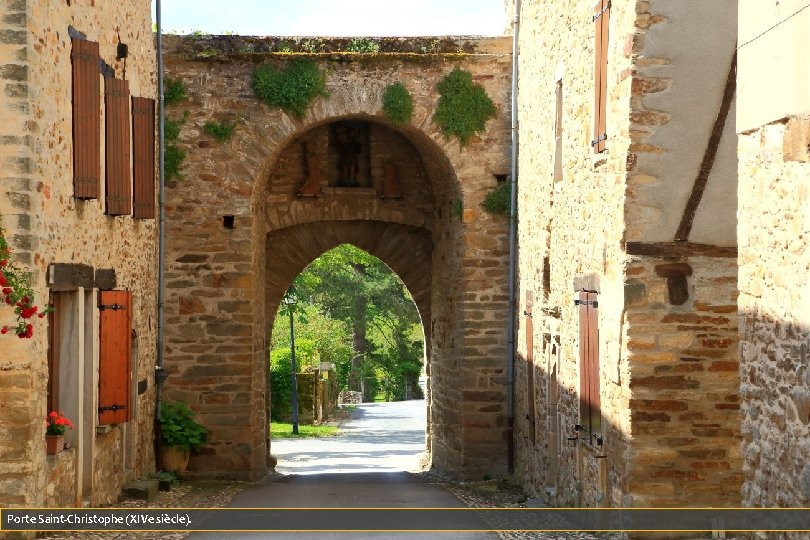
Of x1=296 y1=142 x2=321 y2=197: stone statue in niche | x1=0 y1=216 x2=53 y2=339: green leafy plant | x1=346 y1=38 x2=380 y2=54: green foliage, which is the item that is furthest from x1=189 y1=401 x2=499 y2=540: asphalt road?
x1=346 y1=38 x2=380 y2=54: green foliage

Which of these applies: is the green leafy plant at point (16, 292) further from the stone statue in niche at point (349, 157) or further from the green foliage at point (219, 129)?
the stone statue in niche at point (349, 157)

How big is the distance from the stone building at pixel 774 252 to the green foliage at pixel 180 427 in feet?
26.8

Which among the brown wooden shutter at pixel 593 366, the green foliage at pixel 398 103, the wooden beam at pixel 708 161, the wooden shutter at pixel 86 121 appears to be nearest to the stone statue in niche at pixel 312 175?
the green foliage at pixel 398 103

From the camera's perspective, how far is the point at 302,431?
25812 mm

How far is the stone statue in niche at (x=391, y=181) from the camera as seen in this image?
1538 cm

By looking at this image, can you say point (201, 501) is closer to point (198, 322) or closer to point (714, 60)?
point (198, 322)

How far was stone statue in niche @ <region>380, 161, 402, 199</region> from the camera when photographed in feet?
50.4

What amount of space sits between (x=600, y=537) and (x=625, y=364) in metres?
1.38

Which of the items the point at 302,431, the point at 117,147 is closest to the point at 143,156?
the point at 117,147

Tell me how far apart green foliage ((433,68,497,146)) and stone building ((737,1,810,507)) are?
7850 millimetres

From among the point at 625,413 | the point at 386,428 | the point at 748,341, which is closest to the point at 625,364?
the point at 625,413

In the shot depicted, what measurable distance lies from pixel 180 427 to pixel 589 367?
5667 millimetres

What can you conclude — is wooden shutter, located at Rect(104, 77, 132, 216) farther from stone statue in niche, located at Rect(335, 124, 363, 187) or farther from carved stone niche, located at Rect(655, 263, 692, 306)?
Result: stone statue in niche, located at Rect(335, 124, 363, 187)

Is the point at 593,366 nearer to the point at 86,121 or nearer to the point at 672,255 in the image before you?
the point at 672,255
